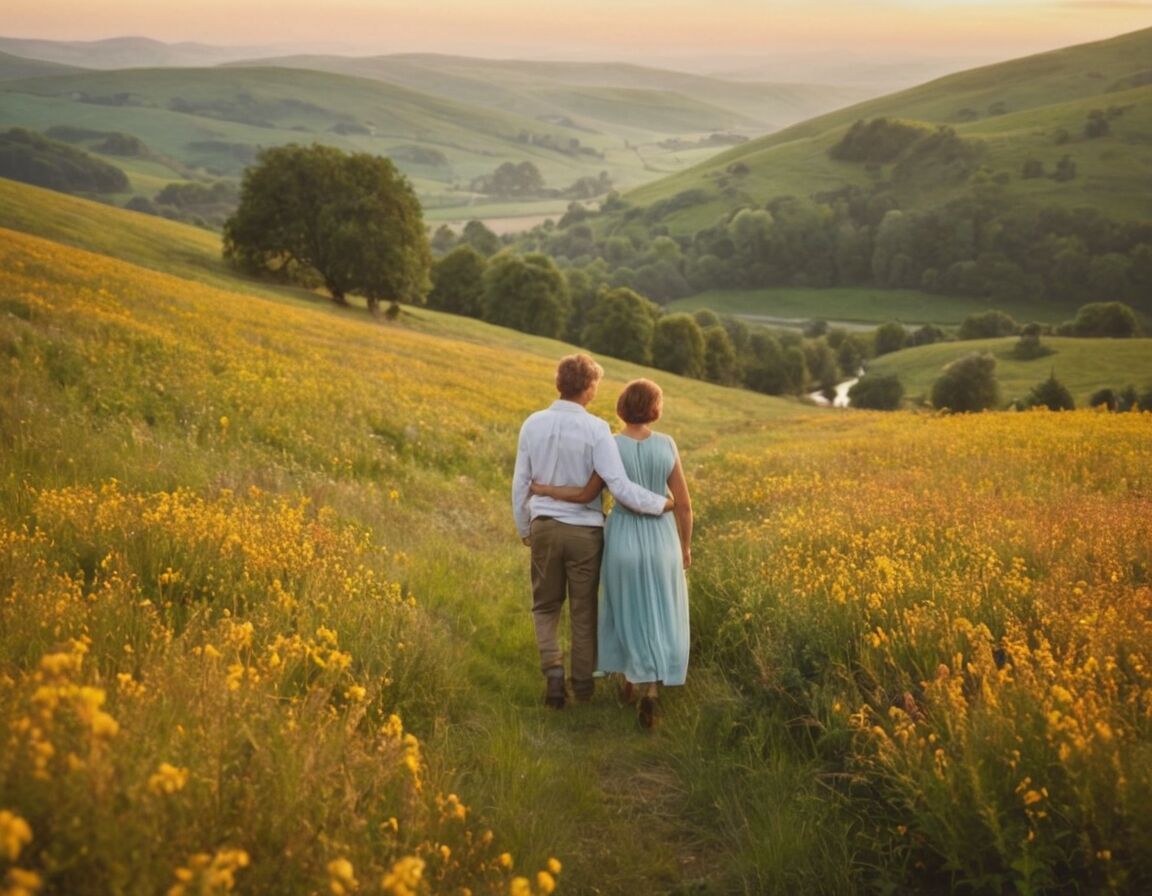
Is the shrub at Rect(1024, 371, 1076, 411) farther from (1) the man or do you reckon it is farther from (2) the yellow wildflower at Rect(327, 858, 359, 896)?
(2) the yellow wildflower at Rect(327, 858, 359, 896)

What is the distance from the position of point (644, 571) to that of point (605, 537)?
1.66 ft

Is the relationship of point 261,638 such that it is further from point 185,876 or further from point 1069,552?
point 1069,552

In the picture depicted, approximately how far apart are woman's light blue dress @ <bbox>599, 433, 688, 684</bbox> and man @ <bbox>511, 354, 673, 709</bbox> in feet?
0.55

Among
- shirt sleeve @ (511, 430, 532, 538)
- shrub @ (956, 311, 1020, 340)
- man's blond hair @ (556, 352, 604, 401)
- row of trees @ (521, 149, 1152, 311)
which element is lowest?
shirt sleeve @ (511, 430, 532, 538)

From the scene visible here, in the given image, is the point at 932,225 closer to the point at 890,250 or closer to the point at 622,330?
the point at 890,250

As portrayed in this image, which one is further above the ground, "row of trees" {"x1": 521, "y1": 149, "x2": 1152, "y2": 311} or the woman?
"row of trees" {"x1": 521, "y1": 149, "x2": 1152, "y2": 311}

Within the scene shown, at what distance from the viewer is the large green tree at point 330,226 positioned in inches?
2124

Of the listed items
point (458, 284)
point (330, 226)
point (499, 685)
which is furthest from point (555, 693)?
point (458, 284)

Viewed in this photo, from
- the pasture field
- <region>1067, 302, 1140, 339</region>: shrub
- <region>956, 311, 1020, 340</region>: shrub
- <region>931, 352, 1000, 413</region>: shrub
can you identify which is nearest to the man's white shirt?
the pasture field

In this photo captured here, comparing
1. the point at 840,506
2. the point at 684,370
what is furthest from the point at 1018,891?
the point at 684,370

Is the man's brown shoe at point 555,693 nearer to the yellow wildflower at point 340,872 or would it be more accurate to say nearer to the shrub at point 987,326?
the yellow wildflower at point 340,872

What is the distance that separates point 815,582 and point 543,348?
53484 mm

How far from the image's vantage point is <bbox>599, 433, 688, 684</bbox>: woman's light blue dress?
7.25 metres

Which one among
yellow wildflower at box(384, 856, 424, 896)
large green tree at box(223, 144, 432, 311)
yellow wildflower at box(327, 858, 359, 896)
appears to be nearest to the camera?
yellow wildflower at box(327, 858, 359, 896)
